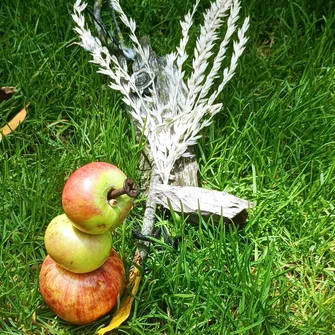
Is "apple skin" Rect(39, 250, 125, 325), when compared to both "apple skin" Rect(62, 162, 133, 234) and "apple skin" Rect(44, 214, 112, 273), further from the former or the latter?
"apple skin" Rect(62, 162, 133, 234)

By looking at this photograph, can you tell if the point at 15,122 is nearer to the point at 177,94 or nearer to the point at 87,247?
the point at 177,94

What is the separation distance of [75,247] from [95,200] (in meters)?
0.23

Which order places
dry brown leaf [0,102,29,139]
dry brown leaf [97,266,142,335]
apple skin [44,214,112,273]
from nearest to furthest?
apple skin [44,214,112,273] → dry brown leaf [97,266,142,335] → dry brown leaf [0,102,29,139]

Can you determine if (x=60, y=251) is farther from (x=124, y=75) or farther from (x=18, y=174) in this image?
(x=124, y=75)

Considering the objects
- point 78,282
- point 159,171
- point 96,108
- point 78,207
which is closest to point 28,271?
point 78,282

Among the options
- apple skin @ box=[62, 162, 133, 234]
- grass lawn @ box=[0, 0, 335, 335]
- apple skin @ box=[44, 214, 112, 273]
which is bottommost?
grass lawn @ box=[0, 0, 335, 335]

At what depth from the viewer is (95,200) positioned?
2.33m

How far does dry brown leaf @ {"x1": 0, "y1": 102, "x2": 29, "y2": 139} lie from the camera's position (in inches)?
130

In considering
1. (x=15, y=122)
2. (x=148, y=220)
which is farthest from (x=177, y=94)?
(x=15, y=122)

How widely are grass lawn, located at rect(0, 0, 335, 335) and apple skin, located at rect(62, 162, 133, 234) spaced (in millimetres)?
456

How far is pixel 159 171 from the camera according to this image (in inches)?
121

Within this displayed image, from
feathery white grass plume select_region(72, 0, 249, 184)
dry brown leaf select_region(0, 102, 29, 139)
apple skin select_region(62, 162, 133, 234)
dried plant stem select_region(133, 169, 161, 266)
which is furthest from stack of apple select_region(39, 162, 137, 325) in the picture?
dry brown leaf select_region(0, 102, 29, 139)

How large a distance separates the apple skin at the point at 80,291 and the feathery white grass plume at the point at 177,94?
690mm

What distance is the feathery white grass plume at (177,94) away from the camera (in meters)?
3.16
